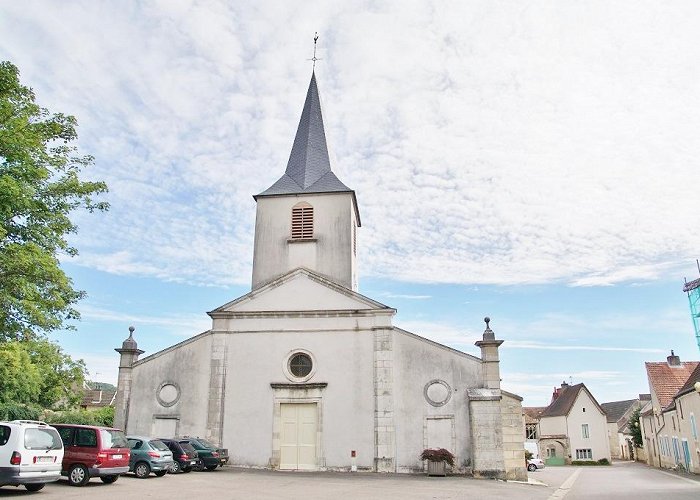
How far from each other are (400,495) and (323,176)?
15.6 meters

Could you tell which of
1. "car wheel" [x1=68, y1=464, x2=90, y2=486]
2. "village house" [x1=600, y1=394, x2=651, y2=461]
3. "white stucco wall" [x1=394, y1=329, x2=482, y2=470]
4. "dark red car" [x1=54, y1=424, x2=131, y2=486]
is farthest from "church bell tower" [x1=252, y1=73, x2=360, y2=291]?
"village house" [x1=600, y1=394, x2=651, y2=461]

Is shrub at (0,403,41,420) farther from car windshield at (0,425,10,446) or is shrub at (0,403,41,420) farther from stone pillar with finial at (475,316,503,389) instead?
stone pillar with finial at (475,316,503,389)

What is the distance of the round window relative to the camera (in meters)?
21.6

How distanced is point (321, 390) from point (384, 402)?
7.84 ft

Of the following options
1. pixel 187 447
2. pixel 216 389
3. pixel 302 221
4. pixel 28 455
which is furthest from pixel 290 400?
pixel 28 455

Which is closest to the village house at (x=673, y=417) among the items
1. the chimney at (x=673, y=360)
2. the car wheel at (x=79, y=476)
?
the chimney at (x=673, y=360)

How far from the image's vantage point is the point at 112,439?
14086mm

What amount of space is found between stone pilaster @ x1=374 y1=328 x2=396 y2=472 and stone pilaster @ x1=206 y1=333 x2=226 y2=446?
5.77 meters

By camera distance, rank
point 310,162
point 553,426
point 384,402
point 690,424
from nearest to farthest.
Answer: point 384,402, point 310,162, point 690,424, point 553,426

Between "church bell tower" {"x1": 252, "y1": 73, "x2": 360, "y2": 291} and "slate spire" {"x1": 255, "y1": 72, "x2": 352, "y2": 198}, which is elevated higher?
"slate spire" {"x1": 255, "y1": 72, "x2": 352, "y2": 198}

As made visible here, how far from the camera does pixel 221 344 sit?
22047 mm

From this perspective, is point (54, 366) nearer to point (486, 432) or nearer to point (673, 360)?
point (486, 432)

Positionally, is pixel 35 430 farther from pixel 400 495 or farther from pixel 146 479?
pixel 400 495

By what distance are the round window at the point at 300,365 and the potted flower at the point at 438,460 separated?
5.32 meters
